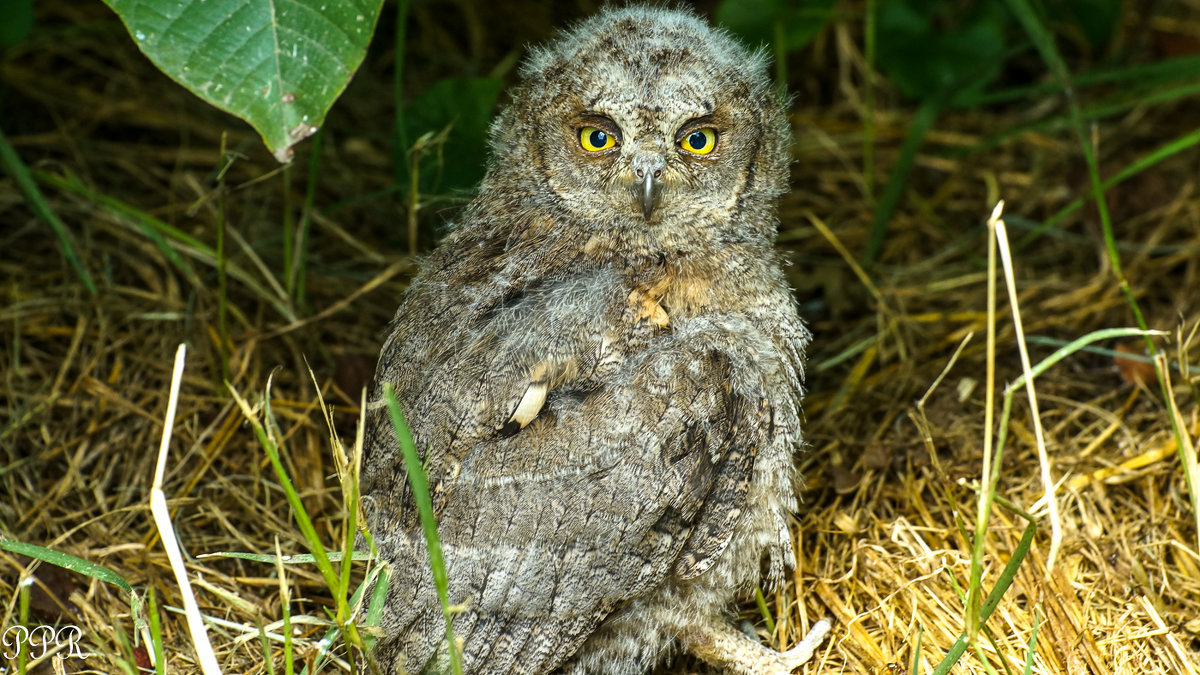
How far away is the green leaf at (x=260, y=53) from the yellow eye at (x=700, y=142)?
74 centimetres

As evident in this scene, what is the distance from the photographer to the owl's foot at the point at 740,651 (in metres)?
2.36

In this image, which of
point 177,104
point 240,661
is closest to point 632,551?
point 240,661

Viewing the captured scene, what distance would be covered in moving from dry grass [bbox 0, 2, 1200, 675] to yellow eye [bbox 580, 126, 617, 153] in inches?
34.5

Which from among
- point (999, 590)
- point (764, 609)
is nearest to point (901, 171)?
point (764, 609)

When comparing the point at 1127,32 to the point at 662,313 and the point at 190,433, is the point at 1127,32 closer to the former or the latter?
the point at 662,313

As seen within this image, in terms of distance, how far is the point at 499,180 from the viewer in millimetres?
2549

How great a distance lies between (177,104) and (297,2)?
6.27ft

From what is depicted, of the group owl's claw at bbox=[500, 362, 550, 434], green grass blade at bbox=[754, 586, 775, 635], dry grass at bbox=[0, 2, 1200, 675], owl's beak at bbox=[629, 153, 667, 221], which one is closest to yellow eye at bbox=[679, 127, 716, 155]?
owl's beak at bbox=[629, 153, 667, 221]

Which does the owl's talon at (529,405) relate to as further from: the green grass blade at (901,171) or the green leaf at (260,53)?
the green grass blade at (901,171)

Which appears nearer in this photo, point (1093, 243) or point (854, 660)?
point (854, 660)

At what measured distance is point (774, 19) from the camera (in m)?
3.34

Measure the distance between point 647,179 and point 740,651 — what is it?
1083 millimetres

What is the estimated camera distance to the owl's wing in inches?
80.9

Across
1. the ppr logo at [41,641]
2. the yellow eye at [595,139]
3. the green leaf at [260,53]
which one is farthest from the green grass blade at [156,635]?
the yellow eye at [595,139]
